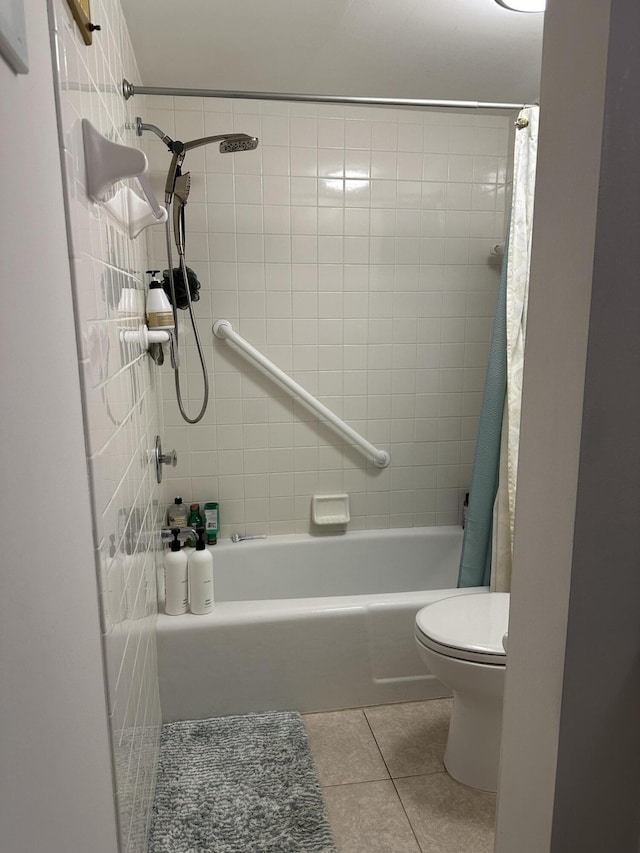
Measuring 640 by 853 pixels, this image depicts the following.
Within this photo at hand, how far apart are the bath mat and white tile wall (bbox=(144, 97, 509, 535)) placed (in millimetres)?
906

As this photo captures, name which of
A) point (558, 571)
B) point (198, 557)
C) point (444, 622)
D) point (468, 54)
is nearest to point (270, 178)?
point (468, 54)

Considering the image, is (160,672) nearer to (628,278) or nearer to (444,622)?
(444,622)

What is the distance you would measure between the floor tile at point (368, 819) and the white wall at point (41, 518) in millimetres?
887

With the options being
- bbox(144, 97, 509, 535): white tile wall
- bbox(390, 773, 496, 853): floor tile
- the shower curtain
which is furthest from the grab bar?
bbox(390, 773, 496, 853): floor tile

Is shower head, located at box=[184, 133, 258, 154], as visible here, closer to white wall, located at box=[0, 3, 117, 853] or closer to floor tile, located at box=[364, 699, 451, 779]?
white wall, located at box=[0, 3, 117, 853]

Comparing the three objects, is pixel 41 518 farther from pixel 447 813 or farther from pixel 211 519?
pixel 211 519

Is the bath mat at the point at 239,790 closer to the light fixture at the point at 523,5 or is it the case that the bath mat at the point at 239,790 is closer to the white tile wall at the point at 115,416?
the white tile wall at the point at 115,416

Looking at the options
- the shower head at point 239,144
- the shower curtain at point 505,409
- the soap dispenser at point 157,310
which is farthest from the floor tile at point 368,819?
the shower head at point 239,144

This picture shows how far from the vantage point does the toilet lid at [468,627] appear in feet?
5.55

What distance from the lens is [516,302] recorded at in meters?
2.07

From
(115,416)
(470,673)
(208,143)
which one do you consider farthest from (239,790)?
(208,143)

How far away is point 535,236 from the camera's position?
824 millimetres

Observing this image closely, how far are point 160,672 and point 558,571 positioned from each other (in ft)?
5.31

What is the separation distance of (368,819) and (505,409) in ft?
4.35
